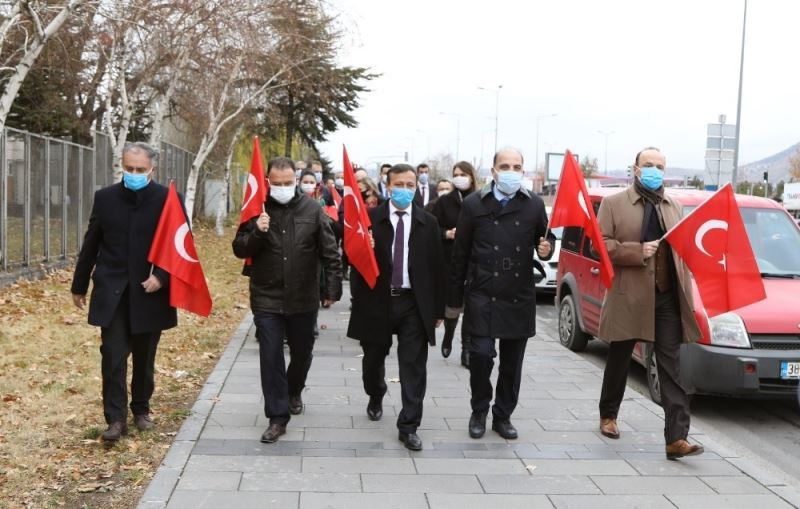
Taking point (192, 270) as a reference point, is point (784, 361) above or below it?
below

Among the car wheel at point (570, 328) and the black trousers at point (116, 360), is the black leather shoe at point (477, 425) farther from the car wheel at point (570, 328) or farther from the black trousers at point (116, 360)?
the car wheel at point (570, 328)

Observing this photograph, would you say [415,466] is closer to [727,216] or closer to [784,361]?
[727,216]

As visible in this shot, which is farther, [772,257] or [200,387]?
[772,257]

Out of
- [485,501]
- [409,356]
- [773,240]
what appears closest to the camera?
[485,501]

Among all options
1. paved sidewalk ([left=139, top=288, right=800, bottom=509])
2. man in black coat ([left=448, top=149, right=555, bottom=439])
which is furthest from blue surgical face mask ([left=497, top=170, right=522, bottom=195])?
paved sidewalk ([left=139, top=288, right=800, bottom=509])

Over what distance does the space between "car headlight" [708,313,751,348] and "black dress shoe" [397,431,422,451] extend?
106 inches

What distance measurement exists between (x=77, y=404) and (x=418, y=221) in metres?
3.06

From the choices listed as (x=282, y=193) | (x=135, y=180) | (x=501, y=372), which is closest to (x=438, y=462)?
(x=501, y=372)

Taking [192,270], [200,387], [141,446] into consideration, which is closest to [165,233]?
[192,270]

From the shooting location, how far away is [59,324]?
10.4 meters

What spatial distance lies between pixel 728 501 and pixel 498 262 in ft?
6.86

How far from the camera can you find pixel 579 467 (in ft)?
18.8

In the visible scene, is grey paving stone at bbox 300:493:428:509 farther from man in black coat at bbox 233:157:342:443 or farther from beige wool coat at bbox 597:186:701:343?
beige wool coat at bbox 597:186:701:343

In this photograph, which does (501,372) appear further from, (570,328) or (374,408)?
(570,328)
